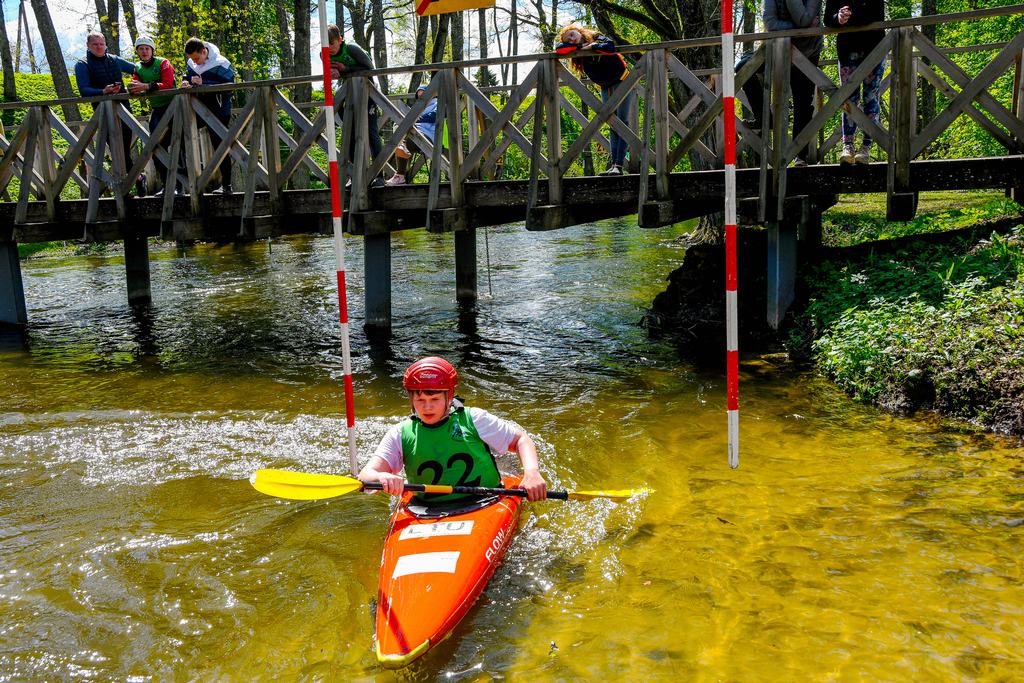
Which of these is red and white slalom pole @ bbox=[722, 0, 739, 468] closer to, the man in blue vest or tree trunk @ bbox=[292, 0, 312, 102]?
the man in blue vest

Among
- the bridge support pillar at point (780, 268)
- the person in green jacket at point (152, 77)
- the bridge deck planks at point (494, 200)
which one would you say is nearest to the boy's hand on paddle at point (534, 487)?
the bridge deck planks at point (494, 200)

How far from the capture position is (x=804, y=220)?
333 inches

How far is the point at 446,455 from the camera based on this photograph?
16.0 ft

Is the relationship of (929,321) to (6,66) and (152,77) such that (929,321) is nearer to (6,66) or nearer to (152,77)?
(152,77)

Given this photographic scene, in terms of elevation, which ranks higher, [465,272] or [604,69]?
[604,69]

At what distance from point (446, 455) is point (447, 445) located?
0.19 ft

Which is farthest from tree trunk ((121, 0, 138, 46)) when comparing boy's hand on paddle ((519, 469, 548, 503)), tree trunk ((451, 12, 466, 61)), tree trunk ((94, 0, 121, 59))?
boy's hand on paddle ((519, 469, 548, 503))

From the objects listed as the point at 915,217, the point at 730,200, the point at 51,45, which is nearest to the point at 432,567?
the point at 730,200

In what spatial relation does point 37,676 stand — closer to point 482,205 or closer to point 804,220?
point 482,205

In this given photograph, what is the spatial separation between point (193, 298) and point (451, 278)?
4.10 metres

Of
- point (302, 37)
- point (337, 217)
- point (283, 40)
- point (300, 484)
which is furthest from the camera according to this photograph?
point (283, 40)

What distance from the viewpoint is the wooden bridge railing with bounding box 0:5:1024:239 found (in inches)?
295

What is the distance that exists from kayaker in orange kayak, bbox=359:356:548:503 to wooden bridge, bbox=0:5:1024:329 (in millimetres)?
3633

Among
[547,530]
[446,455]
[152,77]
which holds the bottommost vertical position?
[547,530]
